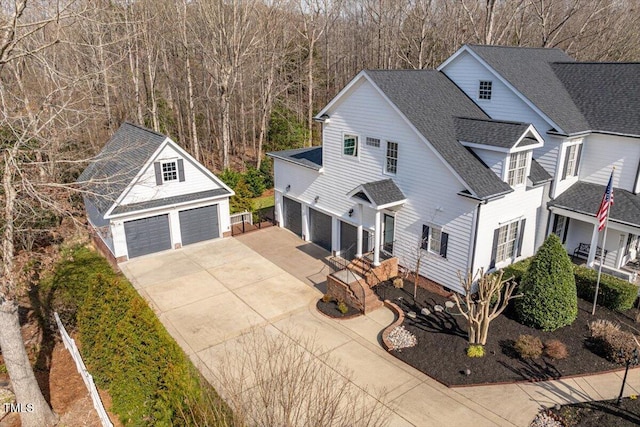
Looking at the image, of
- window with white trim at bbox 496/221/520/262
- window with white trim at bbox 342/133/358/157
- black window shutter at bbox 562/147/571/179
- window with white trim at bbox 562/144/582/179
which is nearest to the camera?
window with white trim at bbox 496/221/520/262

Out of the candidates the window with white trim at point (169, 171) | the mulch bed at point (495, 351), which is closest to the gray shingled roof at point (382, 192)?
the mulch bed at point (495, 351)

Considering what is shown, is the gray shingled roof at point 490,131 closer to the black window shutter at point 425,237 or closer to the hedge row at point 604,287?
the black window shutter at point 425,237

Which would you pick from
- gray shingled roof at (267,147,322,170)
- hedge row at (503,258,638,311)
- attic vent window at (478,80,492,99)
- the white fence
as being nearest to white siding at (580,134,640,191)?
hedge row at (503,258,638,311)

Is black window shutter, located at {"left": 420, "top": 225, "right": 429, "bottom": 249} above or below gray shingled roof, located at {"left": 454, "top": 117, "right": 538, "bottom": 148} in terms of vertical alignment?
below

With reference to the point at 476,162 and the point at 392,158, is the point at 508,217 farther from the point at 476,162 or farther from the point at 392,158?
the point at 392,158

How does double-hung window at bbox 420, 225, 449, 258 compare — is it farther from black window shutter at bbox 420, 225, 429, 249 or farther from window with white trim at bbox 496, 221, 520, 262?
window with white trim at bbox 496, 221, 520, 262

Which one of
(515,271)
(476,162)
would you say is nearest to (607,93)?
(476,162)

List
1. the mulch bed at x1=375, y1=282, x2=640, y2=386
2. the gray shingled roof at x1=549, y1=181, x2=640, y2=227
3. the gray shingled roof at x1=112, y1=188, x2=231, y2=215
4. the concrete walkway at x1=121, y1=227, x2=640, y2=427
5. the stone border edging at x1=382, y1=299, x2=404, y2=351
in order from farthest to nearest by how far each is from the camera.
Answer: the gray shingled roof at x1=112, y1=188, x2=231, y2=215, the gray shingled roof at x1=549, y1=181, x2=640, y2=227, the stone border edging at x1=382, y1=299, x2=404, y2=351, the mulch bed at x1=375, y1=282, x2=640, y2=386, the concrete walkway at x1=121, y1=227, x2=640, y2=427
